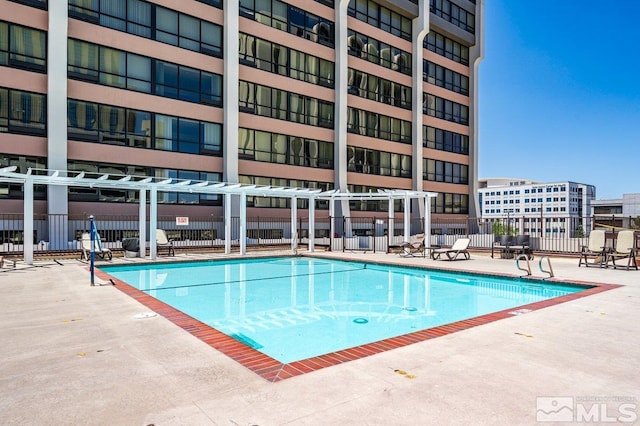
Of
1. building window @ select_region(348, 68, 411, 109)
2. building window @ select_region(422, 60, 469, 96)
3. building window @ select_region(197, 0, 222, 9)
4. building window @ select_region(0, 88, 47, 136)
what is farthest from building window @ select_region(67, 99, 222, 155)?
building window @ select_region(422, 60, 469, 96)

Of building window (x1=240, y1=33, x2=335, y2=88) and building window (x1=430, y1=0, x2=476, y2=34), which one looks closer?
building window (x1=240, y1=33, x2=335, y2=88)

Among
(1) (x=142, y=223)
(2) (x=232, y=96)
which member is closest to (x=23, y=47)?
(2) (x=232, y=96)

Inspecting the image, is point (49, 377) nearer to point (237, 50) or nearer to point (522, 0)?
point (237, 50)

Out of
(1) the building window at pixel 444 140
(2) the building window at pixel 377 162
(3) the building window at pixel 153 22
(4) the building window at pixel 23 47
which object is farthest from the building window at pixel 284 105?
(1) the building window at pixel 444 140

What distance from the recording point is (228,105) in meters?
24.4

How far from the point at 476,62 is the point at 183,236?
3422 centimetres

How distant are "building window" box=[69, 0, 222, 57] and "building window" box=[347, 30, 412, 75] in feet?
37.7

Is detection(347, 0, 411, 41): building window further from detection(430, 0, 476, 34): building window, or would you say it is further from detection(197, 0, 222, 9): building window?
detection(197, 0, 222, 9): building window

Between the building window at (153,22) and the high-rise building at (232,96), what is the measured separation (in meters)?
0.06

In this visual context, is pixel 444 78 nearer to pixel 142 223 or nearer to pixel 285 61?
pixel 285 61

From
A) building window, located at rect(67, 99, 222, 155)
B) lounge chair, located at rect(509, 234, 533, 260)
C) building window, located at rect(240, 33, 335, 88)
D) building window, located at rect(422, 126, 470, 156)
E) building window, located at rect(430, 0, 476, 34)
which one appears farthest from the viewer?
building window, located at rect(430, 0, 476, 34)

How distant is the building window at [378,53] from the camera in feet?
104

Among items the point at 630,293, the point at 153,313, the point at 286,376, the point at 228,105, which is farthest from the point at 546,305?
the point at 228,105

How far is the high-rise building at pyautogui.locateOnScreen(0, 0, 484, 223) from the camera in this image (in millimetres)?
19250
